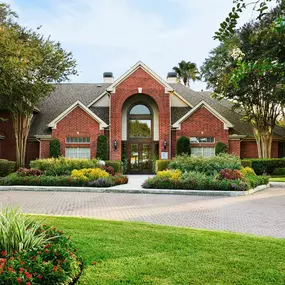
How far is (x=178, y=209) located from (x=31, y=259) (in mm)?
7817

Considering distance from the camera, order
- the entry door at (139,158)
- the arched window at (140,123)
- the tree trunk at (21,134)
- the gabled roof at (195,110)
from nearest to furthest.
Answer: the tree trunk at (21,134) < the gabled roof at (195,110) < the entry door at (139,158) < the arched window at (140,123)

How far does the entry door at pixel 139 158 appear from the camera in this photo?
29.6 metres

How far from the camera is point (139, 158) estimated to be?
2986 centimetres

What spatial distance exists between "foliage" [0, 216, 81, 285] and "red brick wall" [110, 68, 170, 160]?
24128 millimetres

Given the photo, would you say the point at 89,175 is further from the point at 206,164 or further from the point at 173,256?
the point at 173,256

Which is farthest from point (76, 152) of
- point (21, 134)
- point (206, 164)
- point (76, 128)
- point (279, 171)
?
point (279, 171)

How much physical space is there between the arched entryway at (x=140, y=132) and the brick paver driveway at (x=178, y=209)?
46.3 ft

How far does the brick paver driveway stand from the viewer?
920cm

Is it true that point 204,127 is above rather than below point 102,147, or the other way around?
above

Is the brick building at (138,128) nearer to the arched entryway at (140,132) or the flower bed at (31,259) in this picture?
the arched entryway at (140,132)

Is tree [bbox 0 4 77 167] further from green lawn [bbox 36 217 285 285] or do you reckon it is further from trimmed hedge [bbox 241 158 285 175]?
green lawn [bbox 36 217 285 285]

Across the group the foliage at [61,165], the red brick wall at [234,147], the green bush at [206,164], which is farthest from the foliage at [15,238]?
the red brick wall at [234,147]

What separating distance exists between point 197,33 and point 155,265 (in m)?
3.52

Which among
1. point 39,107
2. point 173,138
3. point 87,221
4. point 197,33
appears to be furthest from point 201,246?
point 39,107
